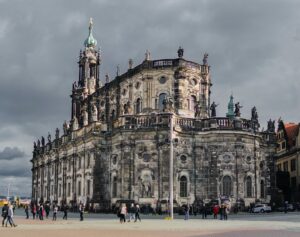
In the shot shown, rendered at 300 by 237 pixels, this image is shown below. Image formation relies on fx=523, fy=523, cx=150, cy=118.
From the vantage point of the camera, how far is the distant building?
238ft

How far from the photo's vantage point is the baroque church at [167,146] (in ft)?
179

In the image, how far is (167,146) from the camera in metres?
54.1

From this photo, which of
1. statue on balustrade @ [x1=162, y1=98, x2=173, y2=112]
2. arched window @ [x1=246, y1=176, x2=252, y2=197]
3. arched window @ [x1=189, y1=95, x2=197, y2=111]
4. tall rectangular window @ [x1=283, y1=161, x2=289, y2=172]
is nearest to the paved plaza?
arched window @ [x1=246, y1=176, x2=252, y2=197]

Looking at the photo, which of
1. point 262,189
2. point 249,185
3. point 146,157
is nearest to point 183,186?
point 146,157

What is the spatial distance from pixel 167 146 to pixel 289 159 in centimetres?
2904

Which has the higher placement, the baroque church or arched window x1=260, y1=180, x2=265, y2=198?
the baroque church

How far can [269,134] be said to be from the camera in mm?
60500

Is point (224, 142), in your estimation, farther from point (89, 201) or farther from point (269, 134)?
point (89, 201)

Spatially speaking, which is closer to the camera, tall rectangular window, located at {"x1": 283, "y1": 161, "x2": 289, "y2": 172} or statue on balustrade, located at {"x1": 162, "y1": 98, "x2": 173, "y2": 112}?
statue on balustrade, located at {"x1": 162, "y1": 98, "x2": 173, "y2": 112}

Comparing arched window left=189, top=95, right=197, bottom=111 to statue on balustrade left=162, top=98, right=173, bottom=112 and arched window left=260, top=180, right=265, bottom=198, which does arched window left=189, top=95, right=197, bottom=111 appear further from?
arched window left=260, top=180, right=265, bottom=198

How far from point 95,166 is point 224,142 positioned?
14975 mm

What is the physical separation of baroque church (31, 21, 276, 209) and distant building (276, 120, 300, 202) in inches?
553

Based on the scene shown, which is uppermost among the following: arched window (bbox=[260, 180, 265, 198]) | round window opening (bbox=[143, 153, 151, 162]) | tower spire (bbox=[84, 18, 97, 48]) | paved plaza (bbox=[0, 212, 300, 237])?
tower spire (bbox=[84, 18, 97, 48])

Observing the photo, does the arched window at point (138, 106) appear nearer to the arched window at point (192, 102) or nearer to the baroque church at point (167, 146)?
the baroque church at point (167, 146)
